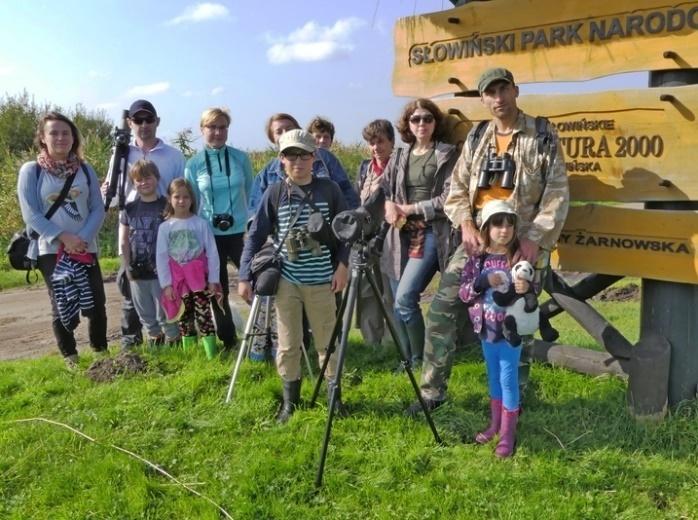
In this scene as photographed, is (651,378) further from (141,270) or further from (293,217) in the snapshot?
(141,270)

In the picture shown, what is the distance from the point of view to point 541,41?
4785 mm

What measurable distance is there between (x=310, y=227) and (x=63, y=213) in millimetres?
2696

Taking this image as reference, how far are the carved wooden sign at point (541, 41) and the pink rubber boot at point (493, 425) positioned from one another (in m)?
2.32

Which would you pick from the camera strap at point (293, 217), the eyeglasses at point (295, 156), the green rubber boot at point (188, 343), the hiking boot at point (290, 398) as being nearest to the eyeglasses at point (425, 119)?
the eyeglasses at point (295, 156)

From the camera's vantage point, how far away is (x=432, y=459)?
4.08 metres

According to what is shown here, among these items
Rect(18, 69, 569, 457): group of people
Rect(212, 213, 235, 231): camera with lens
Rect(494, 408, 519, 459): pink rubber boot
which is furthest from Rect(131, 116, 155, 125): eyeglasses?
Rect(494, 408, 519, 459): pink rubber boot

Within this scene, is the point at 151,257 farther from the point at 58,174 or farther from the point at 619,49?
the point at 619,49

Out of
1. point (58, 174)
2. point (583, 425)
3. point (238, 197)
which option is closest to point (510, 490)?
point (583, 425)

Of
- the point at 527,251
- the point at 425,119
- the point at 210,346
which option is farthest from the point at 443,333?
the point at 210,346

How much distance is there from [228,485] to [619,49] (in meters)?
3.75

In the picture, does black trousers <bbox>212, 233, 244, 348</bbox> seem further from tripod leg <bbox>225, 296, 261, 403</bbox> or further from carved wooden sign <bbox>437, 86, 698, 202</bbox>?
carved wooden sign <bbox>437, 86, 698, 202</bbox>

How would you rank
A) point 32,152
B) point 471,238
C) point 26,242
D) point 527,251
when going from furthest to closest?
point 32,152
point 26,242
point 471,238
point 527,251

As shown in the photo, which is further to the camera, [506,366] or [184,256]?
[184,256]

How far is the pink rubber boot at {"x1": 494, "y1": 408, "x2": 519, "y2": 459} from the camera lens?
13.3 feet
